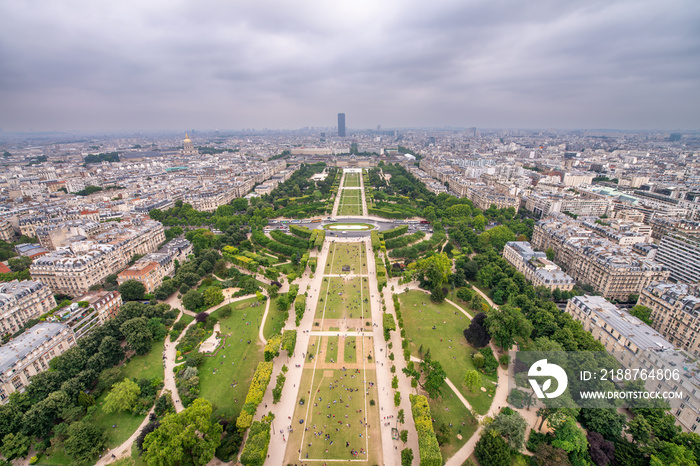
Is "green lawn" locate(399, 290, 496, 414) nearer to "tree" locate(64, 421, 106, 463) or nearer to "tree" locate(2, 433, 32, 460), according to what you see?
"tree" locate(64, 421, 106, 463)

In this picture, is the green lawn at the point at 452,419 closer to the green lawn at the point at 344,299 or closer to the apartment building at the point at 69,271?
the green lawn at the point at 344,299

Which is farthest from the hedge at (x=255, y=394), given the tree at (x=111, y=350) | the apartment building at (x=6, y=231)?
the apartment building at (x=6, y=231)

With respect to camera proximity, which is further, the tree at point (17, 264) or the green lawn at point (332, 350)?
the tree at point (17, 264)

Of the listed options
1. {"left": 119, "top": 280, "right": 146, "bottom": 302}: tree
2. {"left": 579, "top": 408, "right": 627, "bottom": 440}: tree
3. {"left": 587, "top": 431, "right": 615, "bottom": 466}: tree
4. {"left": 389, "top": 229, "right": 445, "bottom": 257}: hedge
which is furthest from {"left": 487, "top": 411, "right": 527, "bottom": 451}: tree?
{"left": 119, "top": 280, "right": 146, "bottom": 302}: tree

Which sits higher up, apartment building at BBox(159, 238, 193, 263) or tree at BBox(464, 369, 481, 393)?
apartment building at BBox(159, 238, 193, 263)

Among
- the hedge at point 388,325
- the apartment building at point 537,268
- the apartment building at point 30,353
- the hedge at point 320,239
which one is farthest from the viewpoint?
the hedge at point 320,239

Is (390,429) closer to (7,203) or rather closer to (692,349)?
(692,349)
